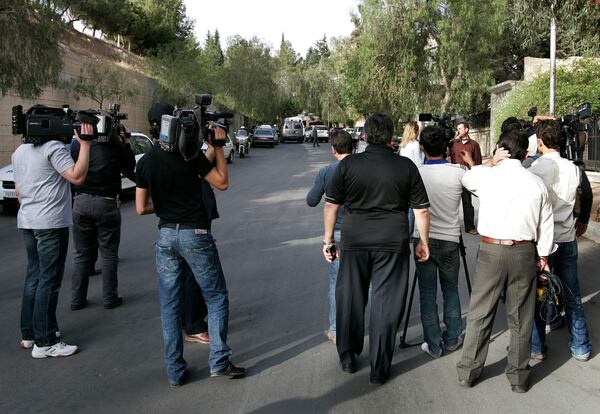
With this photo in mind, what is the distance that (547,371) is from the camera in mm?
4543

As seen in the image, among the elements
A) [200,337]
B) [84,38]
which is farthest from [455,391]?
[84,38]

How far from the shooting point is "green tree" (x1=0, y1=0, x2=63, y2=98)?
14.6 meters

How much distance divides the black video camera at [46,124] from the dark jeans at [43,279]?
0.71m

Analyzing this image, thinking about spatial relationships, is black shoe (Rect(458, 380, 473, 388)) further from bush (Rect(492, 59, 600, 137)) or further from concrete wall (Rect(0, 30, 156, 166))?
concrete wall (Rect(0, 30, 156, 166))

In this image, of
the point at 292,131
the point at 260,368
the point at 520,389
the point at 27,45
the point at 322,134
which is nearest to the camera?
the point at 520,389

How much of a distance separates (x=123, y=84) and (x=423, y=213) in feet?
87.4

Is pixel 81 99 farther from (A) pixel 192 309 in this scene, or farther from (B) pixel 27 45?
(A) pixel 192 309

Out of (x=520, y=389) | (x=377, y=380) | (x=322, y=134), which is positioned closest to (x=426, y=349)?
(x=377, y=380)

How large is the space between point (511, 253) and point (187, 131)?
225 cm

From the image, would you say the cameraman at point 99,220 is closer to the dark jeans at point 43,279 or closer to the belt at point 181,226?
the dark jeans at point 43,279

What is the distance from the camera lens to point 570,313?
→ 4770 mm

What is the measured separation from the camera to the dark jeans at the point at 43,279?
15.6 ft

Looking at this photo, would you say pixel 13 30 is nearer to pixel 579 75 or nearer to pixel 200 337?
pixel 200 337

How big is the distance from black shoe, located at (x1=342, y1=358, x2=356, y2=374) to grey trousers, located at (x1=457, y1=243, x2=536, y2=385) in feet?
2.41
